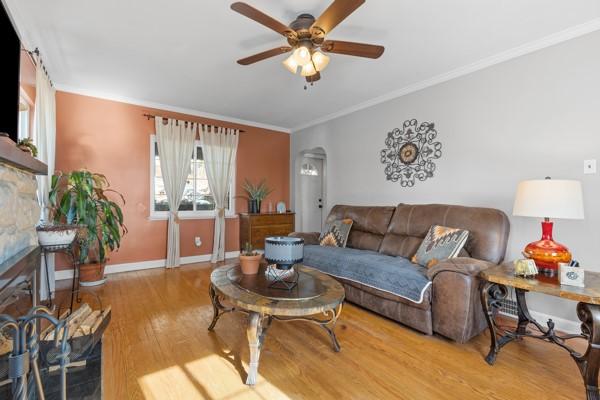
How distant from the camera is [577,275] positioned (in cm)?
169

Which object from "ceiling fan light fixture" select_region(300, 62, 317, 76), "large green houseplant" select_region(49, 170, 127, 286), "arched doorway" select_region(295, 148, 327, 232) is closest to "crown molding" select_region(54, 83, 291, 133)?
"arched doorway" select_region(295, 148, 327, 232)

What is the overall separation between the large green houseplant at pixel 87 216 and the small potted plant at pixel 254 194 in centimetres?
197

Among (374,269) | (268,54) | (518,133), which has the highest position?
(268,54)

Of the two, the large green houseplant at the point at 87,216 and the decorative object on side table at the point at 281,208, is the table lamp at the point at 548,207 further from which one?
the large green houseplant at the point at 87,216

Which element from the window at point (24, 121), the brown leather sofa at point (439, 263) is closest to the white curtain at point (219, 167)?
the window at point (24, 121)

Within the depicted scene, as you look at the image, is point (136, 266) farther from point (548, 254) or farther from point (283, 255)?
point (548, 254)

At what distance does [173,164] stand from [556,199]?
436 cm

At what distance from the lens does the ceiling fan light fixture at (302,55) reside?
2.01m

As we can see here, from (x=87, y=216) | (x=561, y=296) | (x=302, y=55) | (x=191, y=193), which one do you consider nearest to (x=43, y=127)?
(x=87, y=216)

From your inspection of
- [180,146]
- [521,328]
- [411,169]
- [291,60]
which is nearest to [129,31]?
[291,60]

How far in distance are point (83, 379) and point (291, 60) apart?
236cm

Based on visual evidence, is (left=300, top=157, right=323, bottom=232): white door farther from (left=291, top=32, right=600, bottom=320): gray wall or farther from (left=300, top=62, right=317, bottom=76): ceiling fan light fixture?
(left=300, top=62, right=317, bottom=76): ceiling fan light fixture

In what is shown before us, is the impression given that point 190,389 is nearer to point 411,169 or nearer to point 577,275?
point 577,275

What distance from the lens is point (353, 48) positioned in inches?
81.5
